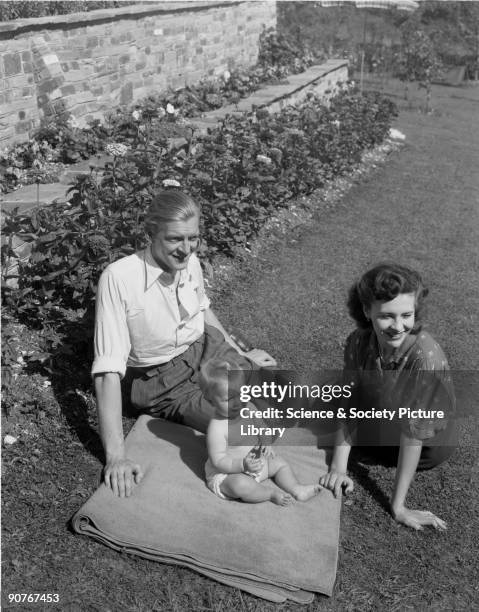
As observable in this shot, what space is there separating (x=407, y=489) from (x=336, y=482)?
0.32 meters

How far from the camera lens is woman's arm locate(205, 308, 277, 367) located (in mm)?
4000

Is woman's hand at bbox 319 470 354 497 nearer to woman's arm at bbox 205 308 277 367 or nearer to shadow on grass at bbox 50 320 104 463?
woman's arm at bbox 205 308 277 367

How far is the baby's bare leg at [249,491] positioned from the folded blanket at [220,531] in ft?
0.10

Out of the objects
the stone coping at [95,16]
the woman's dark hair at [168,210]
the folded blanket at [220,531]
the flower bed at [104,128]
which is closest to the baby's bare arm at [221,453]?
the folded blanket at [220,531]

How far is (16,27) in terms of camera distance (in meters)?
6.27

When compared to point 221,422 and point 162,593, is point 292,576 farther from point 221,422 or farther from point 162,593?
point 221,422

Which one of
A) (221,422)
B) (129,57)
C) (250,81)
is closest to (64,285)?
(221,422)

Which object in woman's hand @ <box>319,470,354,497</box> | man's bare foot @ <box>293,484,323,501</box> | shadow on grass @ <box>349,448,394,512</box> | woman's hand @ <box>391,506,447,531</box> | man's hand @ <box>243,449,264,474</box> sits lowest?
shadow on grass @ <box>349,448,394,512</box>

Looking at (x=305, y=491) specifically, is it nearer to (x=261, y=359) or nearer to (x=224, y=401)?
(x=224, y=401)

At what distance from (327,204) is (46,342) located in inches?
180

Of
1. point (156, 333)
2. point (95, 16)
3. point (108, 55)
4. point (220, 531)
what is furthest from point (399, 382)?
point (108, 55)

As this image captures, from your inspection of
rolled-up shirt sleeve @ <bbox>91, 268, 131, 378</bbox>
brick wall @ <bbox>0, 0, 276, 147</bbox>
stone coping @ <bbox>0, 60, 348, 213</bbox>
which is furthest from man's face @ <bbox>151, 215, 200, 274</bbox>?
brick wall @ <bbox>0, 0, 276, 147</bbox>

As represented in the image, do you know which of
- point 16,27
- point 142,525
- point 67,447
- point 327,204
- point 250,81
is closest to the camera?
point 142,525

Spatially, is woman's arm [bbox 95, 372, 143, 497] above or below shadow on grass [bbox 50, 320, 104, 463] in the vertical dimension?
above
